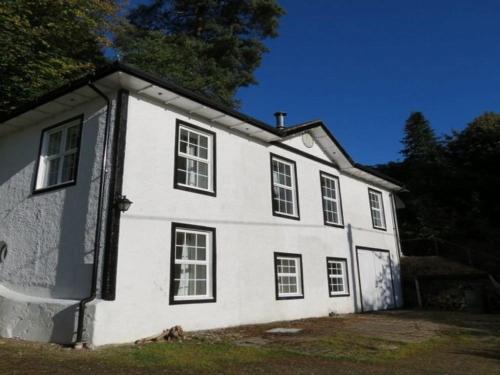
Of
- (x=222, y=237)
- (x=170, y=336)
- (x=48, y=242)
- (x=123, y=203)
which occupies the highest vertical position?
(x=123, y=203)

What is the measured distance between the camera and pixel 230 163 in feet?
37.2

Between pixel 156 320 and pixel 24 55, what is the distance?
1256 centimetres

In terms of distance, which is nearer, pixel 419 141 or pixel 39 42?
pixel 39 42

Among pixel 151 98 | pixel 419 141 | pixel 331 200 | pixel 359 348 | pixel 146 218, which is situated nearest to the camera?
pixel 359 348

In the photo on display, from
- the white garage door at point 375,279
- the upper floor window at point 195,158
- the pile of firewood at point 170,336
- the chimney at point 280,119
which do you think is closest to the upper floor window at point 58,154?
the upper floor window at point 195,158

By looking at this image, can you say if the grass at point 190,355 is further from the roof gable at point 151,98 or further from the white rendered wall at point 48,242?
the roof gable at point 151,98

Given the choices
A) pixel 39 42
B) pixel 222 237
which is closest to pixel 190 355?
pixel 222 237

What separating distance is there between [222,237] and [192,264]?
3.84 ft

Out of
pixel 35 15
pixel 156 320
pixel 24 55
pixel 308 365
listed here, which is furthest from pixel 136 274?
pixel 35 15

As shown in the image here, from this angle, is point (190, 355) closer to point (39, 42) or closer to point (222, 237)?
point (222, 237)

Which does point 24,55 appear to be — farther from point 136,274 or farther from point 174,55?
point 136,274

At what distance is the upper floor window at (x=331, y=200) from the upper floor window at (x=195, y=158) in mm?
5684

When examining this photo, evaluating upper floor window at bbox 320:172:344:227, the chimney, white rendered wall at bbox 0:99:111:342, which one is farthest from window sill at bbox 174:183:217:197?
upper floor window at bbox 320:172:344:227

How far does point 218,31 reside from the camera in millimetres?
27797
